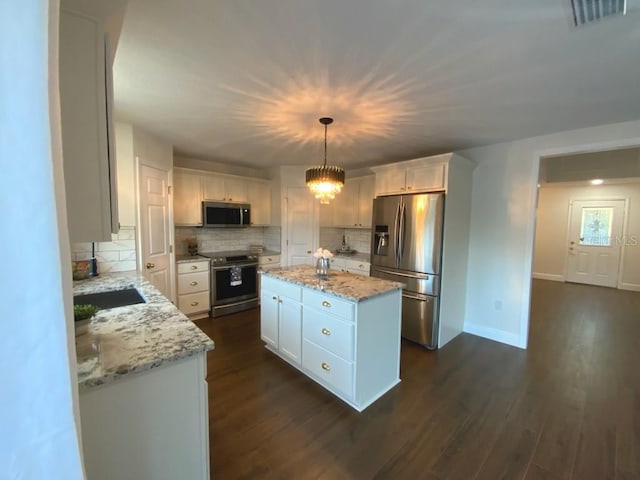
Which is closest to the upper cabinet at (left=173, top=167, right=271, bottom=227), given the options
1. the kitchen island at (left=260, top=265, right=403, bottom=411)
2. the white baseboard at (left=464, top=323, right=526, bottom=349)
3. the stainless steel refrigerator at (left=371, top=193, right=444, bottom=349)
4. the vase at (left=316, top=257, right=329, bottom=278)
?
the kitchen island at (left=260, top=265, right=403, bottom=411)

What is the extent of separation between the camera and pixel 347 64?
1623mm

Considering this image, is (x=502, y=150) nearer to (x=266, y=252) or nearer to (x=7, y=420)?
(x=266, y=252)

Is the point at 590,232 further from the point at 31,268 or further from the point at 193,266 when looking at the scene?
the point at 31,268

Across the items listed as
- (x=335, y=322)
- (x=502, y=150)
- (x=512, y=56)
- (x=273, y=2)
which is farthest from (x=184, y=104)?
(x=502, y=150)

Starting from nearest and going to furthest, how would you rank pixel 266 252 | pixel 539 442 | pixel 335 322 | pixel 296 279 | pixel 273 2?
pixel 273 2 → pixel 539 442 → pixel 335 322 → pixel 296 279 → pixel 266 252

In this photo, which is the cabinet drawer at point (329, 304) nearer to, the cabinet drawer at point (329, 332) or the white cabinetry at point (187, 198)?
the cabinet drawer at point (329, 332)

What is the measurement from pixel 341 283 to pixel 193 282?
7.80 ft

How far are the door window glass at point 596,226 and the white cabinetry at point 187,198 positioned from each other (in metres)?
8.35

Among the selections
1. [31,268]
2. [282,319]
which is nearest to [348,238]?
[282,319]

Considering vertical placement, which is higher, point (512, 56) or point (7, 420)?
point (512, 56)

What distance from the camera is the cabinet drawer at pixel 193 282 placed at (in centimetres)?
362

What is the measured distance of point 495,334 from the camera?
130 inches

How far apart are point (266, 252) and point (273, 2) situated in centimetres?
386

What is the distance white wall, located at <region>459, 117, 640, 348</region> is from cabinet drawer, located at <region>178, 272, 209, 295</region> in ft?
11.7
